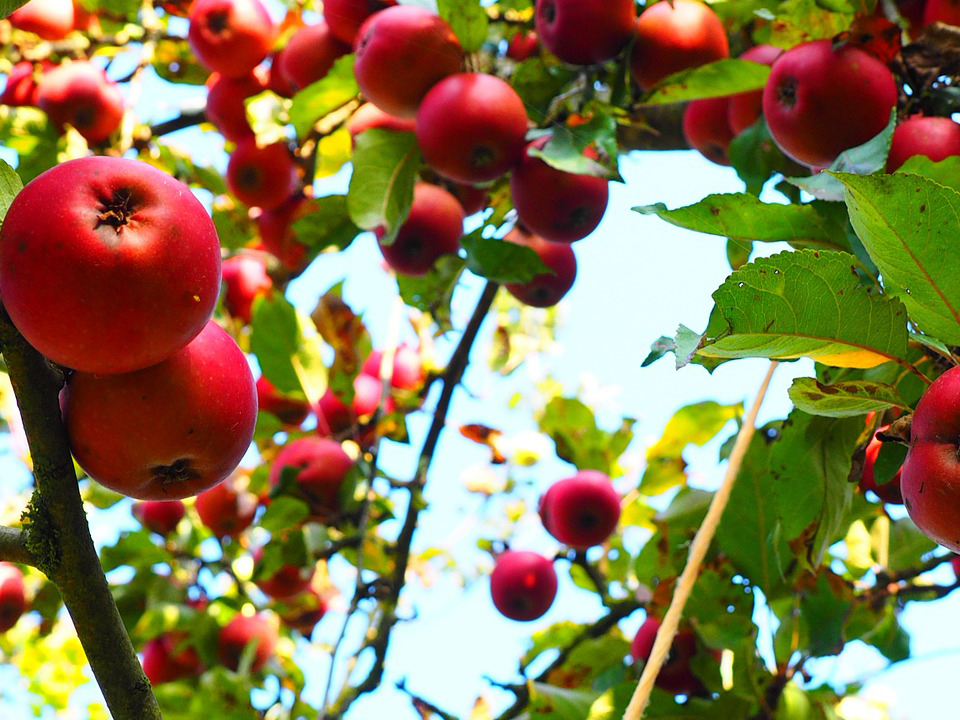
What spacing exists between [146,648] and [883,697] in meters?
1.99

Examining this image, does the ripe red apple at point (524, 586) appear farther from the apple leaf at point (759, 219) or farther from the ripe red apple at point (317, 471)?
the apple leaf at point (759, 219)

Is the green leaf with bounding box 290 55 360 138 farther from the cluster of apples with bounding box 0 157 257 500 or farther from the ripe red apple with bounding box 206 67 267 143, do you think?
the cluster of apples with bounding box 0 157 257 500

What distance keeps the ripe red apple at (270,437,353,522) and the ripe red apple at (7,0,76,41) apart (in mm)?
1182

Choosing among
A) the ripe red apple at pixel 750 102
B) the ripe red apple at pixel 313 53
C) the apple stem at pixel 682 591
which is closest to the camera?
the apple stem at pixel 682 591

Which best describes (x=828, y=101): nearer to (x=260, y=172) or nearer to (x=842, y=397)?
(x=842, y=397)

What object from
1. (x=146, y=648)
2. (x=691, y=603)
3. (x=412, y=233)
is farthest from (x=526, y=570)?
(x=146, y=648)

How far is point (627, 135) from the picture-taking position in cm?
187

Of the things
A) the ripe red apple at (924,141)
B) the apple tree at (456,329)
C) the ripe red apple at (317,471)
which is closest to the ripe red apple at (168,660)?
the apple tree at (456,329)

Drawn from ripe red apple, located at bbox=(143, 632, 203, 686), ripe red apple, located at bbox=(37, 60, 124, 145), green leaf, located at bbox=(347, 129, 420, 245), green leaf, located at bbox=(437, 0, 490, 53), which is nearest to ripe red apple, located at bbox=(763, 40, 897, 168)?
green leaf, located at bbox=(437, 0, 490, 53)

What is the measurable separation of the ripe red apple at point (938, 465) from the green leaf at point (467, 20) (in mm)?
1004

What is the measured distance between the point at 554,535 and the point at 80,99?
141 centimetres

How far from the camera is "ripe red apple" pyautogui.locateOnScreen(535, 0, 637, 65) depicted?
1.43m

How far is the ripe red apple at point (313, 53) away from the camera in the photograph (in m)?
1.80

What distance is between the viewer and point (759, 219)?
948 millimetres
